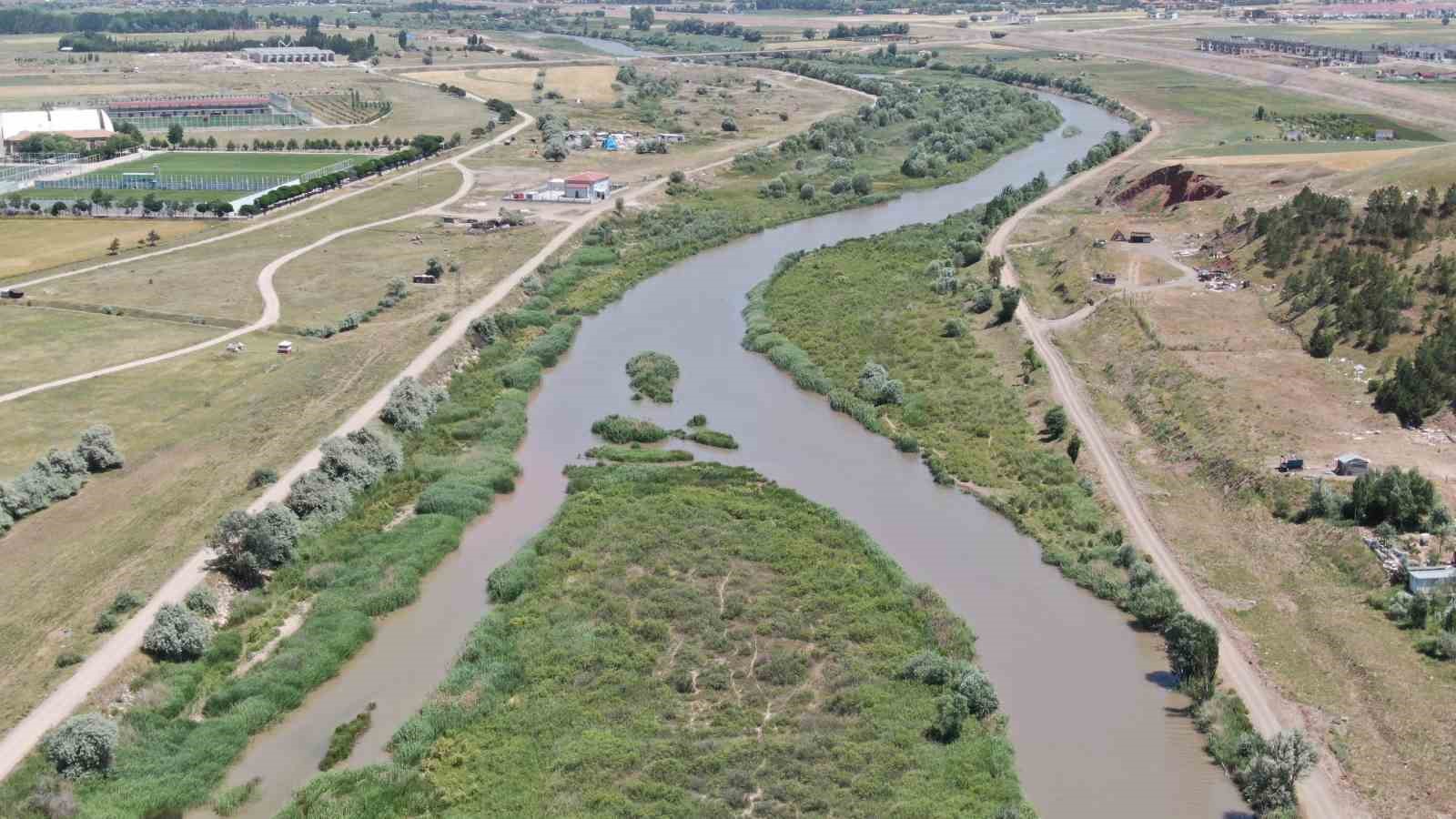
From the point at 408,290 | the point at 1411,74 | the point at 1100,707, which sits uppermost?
the point at 1411,74

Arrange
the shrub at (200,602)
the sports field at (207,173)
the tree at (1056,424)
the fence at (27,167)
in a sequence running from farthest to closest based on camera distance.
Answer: the fence at (27,167), the sports field at (207,173), the tree at (1056,424), the shrub at (200,602)

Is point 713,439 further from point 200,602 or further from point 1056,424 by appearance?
point 200,602

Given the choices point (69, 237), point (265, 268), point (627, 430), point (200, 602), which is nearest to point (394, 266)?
point (265, 268)

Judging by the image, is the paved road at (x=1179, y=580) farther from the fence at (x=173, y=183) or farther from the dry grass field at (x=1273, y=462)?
the fence at (x=173, y=183)

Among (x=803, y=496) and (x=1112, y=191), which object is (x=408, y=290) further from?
(x=1112, y=191)

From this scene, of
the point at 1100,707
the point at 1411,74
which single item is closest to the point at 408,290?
the point at 1100,707

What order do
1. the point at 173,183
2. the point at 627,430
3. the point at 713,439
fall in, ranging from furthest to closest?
the point at 173,183 < the point at 627,430 < the point at 713,439

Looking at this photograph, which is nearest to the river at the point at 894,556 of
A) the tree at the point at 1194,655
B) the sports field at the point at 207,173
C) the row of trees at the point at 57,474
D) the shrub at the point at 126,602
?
the tree at the point at 1194,655
